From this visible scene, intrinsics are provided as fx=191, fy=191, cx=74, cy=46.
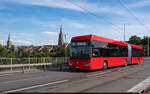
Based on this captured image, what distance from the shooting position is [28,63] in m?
21.0

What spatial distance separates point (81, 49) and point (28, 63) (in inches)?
281

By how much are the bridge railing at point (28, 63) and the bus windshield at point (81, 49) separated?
428 centimetres

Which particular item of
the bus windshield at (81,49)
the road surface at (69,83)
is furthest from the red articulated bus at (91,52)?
the road surface at (69,83)

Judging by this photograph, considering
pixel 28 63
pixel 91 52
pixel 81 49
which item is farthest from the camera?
pixel 28 63

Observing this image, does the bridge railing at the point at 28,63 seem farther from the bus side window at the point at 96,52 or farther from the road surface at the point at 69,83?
the bus side window at the point at 96,52

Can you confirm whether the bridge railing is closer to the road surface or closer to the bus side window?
the road surface

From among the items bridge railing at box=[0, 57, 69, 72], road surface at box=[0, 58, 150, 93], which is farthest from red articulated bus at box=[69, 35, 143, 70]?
bridge railing at box=[0, 57, 69, 72]

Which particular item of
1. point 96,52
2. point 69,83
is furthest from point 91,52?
point 69,83

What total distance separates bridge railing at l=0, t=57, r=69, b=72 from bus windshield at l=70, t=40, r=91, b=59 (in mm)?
4283

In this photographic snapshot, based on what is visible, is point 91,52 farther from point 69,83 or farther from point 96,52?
point 69,83

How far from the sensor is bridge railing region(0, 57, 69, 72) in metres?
18.5

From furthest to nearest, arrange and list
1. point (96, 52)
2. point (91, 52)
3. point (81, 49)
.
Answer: point (96, 52) < point (81, 49) < point (91, 52)

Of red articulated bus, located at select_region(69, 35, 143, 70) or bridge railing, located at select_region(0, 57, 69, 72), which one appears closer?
red articulated bus, located at select_region(69, 35, 143, 70)

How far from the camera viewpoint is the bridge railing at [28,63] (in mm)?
18486
